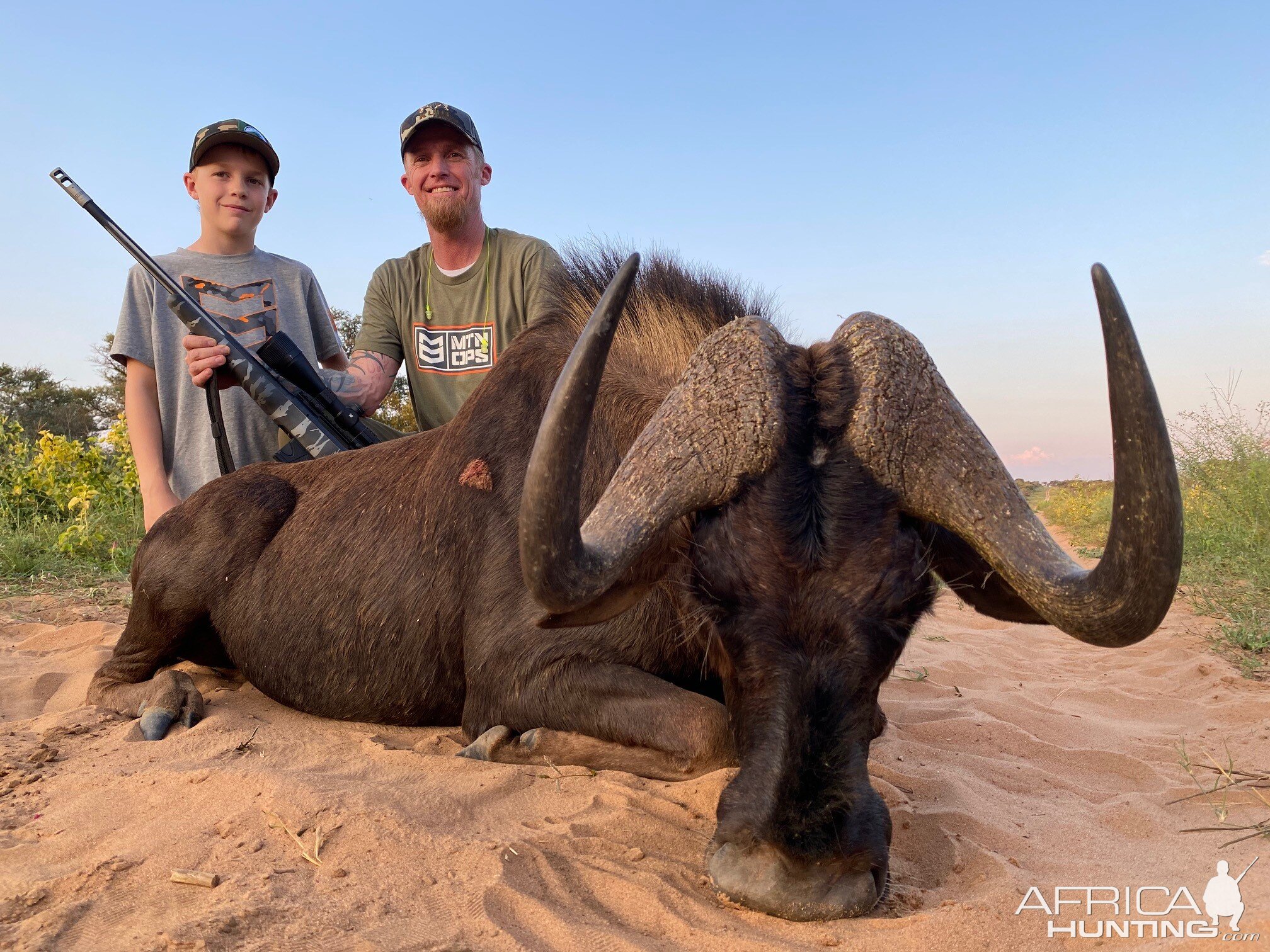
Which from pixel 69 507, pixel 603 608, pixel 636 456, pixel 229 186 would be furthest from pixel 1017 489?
pixel 69 507

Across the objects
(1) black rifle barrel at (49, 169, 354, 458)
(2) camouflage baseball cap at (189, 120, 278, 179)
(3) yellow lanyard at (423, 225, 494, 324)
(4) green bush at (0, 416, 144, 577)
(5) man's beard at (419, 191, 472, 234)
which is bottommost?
(4) green bush at (0, 416, 144, 577)

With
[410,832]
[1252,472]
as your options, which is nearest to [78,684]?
[410,832]

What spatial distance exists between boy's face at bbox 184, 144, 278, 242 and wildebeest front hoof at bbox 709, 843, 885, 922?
18.8 feet

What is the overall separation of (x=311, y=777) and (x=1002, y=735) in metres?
3.15

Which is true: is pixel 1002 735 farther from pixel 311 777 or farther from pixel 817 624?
pixel 311 777

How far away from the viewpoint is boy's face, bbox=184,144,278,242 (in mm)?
6168

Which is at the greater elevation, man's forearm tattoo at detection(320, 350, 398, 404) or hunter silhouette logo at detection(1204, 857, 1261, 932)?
man's forearm tattoo at detection(320, 350, 398, 404)

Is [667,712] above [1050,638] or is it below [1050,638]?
above

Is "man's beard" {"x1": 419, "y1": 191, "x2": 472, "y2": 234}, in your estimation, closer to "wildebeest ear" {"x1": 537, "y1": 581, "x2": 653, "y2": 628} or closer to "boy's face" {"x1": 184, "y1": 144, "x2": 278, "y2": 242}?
"boy's face" {"x1": 184, "y1": 144, "x2": 278, "y2": 242}

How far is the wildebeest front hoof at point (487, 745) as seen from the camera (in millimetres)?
3518

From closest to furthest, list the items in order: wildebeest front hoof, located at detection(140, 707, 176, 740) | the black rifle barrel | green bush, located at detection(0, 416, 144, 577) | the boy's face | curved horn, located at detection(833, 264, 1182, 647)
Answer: curved horn, located at detection(833, 264, 1182, 647), wildebeest front hoof, located at detection(140, 707, 176, 740), the black rifle barrel, the boy's face, green bush, located at detection(0, 416, 144, 577)

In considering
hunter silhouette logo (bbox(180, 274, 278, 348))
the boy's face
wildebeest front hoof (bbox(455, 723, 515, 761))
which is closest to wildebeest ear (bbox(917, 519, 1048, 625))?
wildebeest front hoof (bbox(455, 723, 515, 761))

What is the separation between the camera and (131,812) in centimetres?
280

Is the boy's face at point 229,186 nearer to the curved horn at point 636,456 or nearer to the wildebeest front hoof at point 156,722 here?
the wildebeest front hoof at point 156,722
